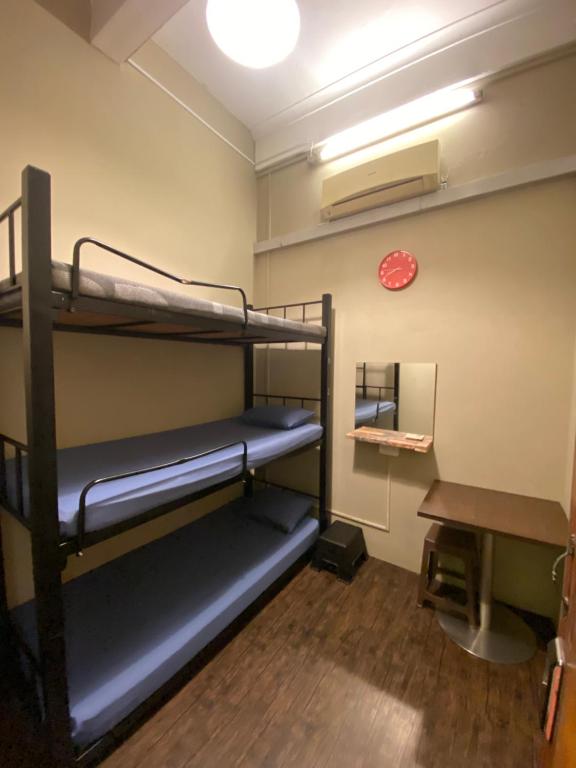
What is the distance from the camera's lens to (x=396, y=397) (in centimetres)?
214

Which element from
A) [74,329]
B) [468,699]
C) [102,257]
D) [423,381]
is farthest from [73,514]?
[423,381]

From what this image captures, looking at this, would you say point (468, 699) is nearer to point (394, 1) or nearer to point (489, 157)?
point (489, 157)

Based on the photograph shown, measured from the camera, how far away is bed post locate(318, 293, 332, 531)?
2.29 meters

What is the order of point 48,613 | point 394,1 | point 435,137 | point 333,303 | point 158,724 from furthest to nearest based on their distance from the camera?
point 333,303
point 435,137
point 394,1
point 158,724
point 48,613

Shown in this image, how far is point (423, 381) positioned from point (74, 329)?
2.05 metres

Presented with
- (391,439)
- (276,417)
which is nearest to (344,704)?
(391,439)

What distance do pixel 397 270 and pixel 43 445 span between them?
2.08 meters

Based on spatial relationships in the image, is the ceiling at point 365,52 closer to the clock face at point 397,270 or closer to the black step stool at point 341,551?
the clock face at point 397,270

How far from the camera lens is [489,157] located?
5.83 ft

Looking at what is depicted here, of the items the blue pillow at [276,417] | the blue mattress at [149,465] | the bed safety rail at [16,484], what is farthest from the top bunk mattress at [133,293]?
the blue pillow at [276,417]

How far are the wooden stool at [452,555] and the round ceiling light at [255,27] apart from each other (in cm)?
260

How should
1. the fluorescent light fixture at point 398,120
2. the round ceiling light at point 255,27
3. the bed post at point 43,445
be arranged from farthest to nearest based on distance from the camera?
1. the fluorescent light fixture at point 398,120
2. the round ceiling light at point 255,27
3. the bed post at point 43,445

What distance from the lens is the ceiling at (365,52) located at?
1.63 metres

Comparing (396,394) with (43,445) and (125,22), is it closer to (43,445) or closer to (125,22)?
(43,445)
